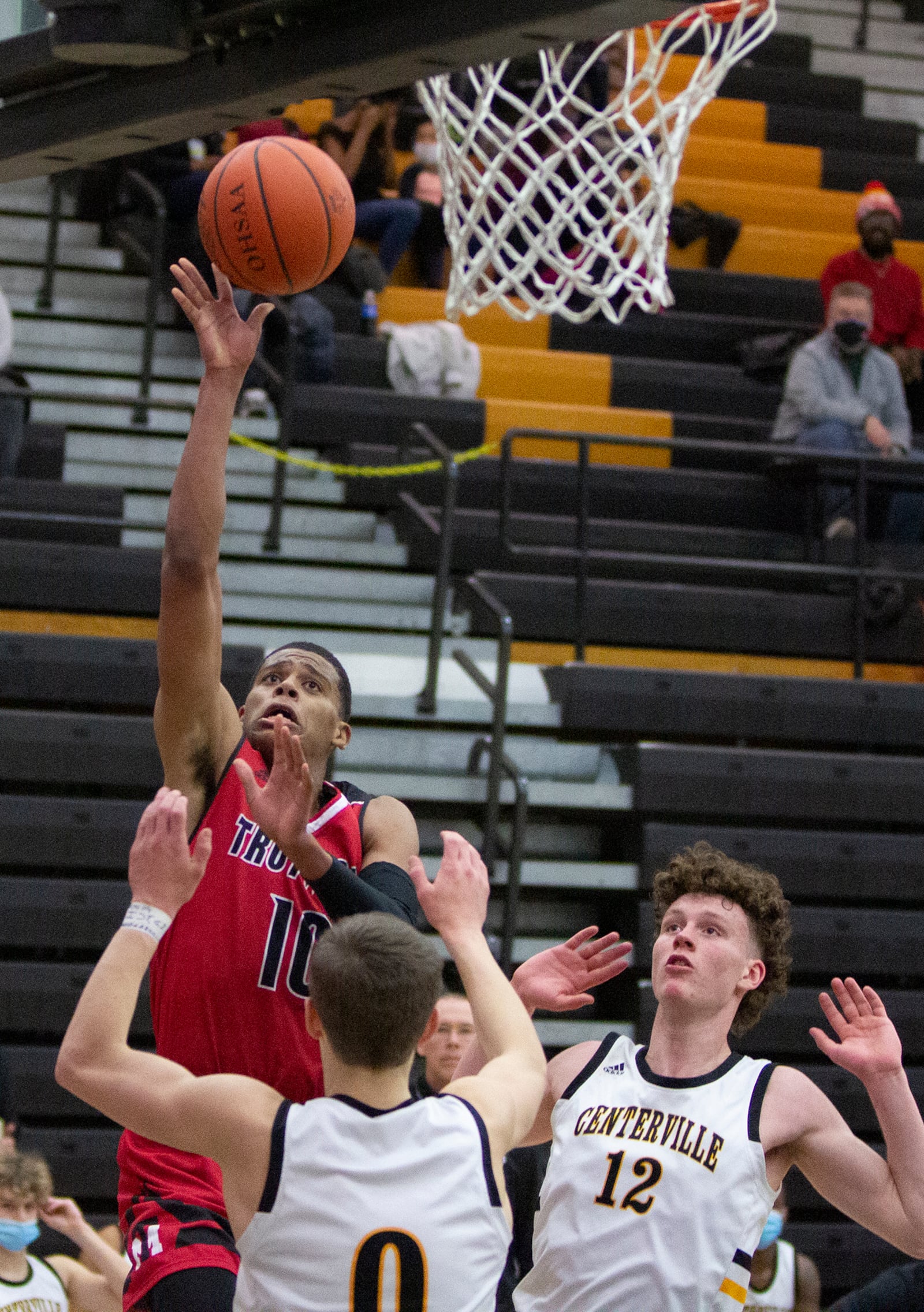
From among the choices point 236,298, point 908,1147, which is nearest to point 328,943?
point 908,1147

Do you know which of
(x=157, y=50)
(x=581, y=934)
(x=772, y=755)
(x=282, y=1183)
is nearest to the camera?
(x=282, y=1183)

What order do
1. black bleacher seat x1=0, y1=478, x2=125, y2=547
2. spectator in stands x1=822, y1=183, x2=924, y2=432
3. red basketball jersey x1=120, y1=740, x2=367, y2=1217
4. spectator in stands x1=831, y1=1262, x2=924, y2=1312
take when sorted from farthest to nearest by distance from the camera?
1. spectator in stands x1=822, y1=183, x2=924, y2=432
2. black bleacher seat x1=0, y1=478, x2=125, y2=547
3. spectator in stands x1=831, y1=1262, x2=924, y2=1312
4. red basketball jersey x1=120, y1=740, x2=367, y2=1217

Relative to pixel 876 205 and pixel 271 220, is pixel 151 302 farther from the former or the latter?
pixel 271 220

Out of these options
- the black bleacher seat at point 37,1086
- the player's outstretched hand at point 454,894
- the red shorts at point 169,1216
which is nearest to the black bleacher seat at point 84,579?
the black bleacher seat at point 37,1086

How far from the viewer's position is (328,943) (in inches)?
99.2

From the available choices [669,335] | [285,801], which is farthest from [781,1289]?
[669,335]

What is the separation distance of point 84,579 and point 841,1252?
4040mm

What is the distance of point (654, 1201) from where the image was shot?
3150mm

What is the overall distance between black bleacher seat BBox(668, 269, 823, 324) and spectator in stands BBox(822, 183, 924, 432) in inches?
25.5

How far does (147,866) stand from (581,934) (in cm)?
89

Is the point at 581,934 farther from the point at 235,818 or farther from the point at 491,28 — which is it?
the point at 491,28

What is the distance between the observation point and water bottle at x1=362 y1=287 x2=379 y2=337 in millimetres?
9648

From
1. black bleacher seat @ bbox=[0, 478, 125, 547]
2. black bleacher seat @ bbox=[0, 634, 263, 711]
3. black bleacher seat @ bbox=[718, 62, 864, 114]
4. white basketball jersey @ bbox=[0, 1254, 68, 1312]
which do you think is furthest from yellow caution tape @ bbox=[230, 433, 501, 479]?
black bleacher seat @ bbox=[718, 62, 864, 114]

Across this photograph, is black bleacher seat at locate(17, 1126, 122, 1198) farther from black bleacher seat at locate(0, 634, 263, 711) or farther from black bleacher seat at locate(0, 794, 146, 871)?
black bleacher seat at locate(0, 634, 263, 711)
